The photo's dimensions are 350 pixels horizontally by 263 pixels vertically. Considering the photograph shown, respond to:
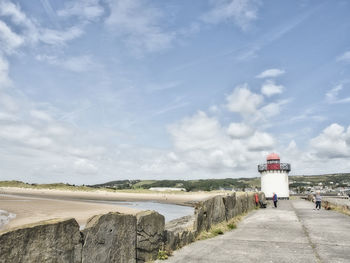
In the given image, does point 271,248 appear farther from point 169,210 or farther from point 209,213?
point 169,210

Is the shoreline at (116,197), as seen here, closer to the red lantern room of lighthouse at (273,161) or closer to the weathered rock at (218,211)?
the red lantern room of lighthouse at (273,161)

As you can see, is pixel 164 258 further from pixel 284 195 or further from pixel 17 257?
pixel 284 195

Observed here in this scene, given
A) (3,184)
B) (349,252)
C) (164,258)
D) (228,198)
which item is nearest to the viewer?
(164,258)

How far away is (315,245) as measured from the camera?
7828 millimetres

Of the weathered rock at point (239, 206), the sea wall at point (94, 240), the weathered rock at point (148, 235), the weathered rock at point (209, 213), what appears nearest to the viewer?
the sea wall at point (94, 240)

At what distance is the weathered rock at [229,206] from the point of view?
40.9 feet

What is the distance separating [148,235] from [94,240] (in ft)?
5.30

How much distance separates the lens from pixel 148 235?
20.4 ft

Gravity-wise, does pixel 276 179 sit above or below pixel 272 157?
below

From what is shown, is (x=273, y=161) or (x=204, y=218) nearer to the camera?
(x=204, y=218)

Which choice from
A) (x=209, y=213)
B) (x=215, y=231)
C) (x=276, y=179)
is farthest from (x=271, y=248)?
(x=276, y=179)

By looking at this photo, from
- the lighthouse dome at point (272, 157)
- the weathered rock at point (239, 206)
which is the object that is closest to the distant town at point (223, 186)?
the lighthouse dome at point (272, 157)

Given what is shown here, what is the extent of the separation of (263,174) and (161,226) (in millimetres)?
33742

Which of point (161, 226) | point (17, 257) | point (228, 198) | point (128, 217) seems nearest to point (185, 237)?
point (161, 226)
